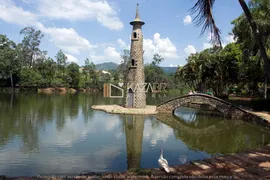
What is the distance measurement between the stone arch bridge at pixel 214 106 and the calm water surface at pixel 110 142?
1202 mm

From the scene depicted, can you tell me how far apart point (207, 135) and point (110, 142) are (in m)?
5.68

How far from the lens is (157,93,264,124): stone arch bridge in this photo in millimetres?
18594

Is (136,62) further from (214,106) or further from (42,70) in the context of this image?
(42,70)

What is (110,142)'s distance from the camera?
11.5 meters

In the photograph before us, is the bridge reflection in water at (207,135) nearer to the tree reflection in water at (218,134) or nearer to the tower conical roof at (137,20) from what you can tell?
the tree reflection in water at (218,134)

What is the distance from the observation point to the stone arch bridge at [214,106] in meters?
18.6

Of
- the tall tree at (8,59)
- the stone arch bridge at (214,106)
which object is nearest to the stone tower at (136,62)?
the stone arch bridge at (214,106)

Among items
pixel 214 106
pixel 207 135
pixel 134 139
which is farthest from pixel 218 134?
pixel 214 106

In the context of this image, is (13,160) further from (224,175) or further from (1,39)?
(1,39)

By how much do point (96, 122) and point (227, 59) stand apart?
55.3 ft

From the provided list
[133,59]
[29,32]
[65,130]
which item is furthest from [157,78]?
[65,130]

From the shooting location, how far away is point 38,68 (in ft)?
184

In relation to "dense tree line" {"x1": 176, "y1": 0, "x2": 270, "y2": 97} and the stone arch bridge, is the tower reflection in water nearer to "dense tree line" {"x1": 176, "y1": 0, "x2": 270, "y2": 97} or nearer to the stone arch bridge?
the stone arch bridge

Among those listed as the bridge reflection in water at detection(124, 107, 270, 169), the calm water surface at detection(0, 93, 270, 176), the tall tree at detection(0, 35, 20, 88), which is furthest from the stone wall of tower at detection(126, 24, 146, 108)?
the tall tree at detection(0, 35, 20, 88)
